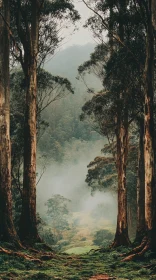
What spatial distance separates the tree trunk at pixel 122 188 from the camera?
1473 cm

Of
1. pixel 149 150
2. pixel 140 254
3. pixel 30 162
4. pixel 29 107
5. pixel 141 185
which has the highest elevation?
pixel 29 107

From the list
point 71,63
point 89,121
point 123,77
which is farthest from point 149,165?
point 71,63

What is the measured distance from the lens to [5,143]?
9.54 metres

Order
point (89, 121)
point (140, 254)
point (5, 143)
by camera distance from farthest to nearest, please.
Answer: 1. point (89, 121)
2. point (5, 143)
3. point (140, 254)

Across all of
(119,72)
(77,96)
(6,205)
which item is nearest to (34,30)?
(119,72)

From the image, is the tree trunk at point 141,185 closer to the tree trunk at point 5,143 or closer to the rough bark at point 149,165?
the rough bark at point 149,165

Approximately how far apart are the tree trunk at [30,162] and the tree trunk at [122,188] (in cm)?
488

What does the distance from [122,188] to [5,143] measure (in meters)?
7.21

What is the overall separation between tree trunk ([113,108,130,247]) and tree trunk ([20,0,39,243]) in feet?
16.0

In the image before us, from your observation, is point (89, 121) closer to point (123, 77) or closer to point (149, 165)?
point (123, 77)

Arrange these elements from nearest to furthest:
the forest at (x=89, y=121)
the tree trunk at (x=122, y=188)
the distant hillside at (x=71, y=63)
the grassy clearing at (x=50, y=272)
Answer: the grassy clearing at (x=50, y=272)
the forest at (x=89, y=121)
the tree trunk at (x=122, y=188)
the distant hillside at (x=71, y=63)

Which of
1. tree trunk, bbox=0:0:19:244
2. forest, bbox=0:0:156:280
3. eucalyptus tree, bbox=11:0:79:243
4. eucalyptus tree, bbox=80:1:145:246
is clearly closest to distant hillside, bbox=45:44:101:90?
forest, bbox=0:0:156:280

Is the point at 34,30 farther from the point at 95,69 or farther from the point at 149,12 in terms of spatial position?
the point at 95,69

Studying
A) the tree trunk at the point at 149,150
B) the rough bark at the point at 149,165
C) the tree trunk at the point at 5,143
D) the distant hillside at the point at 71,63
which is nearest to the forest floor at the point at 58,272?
the rough bark at the point at 149,165
